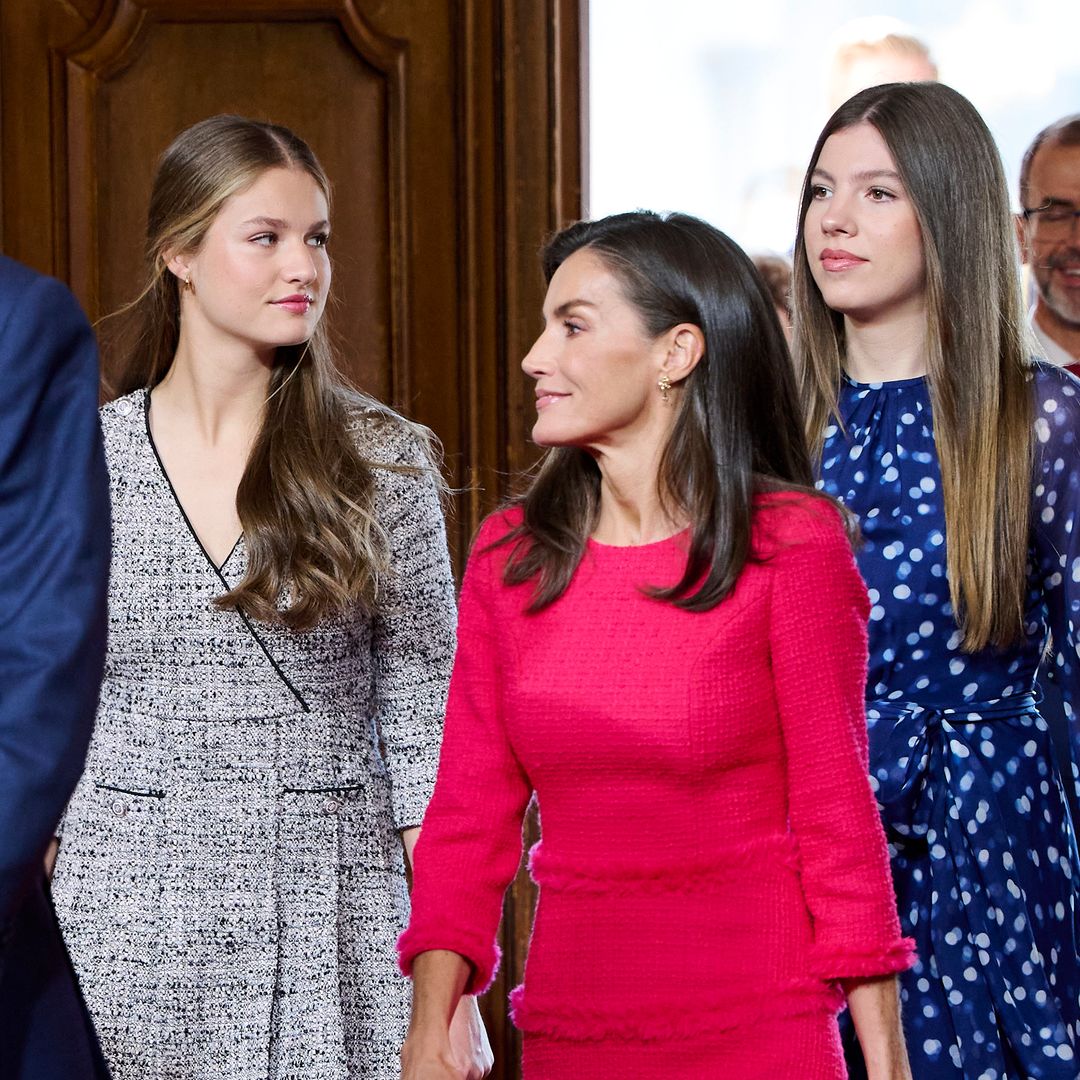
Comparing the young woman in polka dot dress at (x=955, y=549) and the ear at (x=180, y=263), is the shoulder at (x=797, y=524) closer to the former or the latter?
the young woman in polka dot dress at (x=955, y=549)

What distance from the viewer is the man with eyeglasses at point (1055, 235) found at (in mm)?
3020

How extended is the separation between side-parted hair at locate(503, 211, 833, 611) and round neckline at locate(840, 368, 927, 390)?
0.40m

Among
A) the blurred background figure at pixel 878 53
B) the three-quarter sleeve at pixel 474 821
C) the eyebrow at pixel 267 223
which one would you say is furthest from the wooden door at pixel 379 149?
the three-quarter sleeve at pixel 474 821

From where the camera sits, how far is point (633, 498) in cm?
166

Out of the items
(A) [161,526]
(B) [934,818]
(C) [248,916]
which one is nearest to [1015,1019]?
(B) [934,818]

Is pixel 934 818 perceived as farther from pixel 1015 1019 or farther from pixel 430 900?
pixel 430 900

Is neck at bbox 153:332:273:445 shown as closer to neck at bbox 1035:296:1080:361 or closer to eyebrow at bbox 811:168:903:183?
eyebrow at bbox 811:168:903:183

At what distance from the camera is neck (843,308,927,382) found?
2033 millimetres

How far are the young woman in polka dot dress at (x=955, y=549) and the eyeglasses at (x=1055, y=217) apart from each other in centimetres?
104

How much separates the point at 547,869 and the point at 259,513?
663 mm

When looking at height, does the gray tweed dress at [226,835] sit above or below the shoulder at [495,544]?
below

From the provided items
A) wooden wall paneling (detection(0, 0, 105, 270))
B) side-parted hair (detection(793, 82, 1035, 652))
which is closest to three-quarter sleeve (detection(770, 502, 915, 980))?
side-parted hair (detection(793, 82, 1035, 652))

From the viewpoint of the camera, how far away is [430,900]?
63.1 inches

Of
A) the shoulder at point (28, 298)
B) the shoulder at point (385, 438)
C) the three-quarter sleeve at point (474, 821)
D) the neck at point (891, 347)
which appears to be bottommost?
the three-quarter sleeve at point (474, 821)
